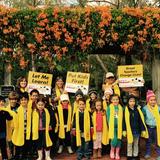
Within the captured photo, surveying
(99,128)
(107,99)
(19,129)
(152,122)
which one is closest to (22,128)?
(19,129)

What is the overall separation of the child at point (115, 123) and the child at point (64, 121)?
98 cm

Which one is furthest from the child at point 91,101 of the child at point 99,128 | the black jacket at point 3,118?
the black jacket at point 3,118

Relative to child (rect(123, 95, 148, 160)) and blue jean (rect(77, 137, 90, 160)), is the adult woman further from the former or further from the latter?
child (rect(123, 95, 148, 160))

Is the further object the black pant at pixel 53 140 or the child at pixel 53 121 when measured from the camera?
the black pant at pixel 53 140

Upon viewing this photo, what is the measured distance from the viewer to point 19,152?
346 inches

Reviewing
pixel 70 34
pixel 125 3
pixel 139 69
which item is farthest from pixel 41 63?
pixel 125 3

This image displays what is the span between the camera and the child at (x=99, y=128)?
29.6 feet

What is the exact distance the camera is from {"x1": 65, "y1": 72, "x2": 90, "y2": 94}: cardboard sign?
986cm

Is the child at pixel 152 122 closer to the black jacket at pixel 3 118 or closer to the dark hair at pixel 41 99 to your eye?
the dark hair at pixel 41 99

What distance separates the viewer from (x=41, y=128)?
8.73 metres

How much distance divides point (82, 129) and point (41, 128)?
893 mm

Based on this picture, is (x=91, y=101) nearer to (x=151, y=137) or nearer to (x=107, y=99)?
(x=107, y=99)

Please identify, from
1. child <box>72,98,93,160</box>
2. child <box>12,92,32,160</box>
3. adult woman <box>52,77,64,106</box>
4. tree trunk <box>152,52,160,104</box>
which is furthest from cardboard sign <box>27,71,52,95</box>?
tree trunk <box>152,52,160,104</box>

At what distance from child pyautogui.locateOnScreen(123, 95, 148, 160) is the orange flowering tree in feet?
8.64
